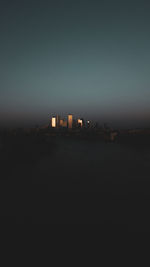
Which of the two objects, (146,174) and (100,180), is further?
(146,174)

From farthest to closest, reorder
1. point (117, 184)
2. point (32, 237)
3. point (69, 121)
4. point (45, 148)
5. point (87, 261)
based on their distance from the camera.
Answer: point (69, 121)
point (45, 148)
point (117, 184)
point (32, 237)
point (87, 261)

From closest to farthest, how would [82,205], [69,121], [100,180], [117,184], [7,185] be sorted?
[82,205], [7,185], [117,184], [100,180], [69,121]

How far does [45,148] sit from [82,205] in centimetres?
1732

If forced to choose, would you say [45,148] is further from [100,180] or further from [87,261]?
[87,261]

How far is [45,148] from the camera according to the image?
81.3 feet

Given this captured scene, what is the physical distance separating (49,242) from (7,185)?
21.9 feet

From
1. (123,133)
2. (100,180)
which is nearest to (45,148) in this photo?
(100,180)

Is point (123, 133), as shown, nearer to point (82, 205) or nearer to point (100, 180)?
point (100, 180)

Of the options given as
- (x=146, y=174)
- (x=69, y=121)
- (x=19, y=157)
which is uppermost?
(x=69, y=121)

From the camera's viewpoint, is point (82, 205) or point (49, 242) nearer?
point (49, 242)

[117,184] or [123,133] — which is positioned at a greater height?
[123,133]

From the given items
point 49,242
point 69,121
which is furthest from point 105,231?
point 69,121

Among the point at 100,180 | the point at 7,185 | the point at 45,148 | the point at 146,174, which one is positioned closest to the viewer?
the point at 7,185

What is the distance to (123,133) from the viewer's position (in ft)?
140
